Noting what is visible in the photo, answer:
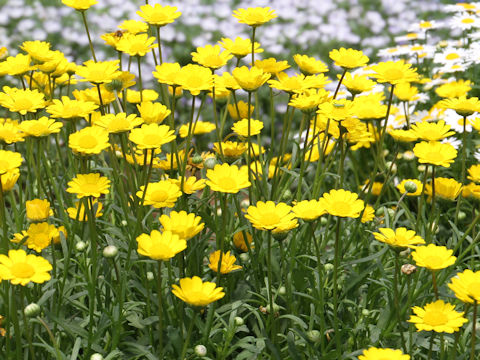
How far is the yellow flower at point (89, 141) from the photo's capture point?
68.4 inches

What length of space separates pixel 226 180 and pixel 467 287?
66cm

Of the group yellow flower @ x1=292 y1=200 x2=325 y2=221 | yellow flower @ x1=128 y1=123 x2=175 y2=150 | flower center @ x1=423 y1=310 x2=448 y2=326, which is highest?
yellow flower @ x1=128 y1=123 x2=175 y2=150

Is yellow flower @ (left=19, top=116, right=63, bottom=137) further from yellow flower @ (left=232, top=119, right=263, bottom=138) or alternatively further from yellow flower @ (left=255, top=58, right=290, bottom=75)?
yellow flower @ (left=255, top=58, right=290, bottom=75)

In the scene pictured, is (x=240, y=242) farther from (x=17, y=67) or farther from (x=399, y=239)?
(x=17, y=67)

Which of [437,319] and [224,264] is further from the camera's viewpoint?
[224,264]

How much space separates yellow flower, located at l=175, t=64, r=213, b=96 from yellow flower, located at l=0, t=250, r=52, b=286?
0.65 m

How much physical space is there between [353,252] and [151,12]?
109cm

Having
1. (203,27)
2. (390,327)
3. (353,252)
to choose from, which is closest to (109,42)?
(353,252)

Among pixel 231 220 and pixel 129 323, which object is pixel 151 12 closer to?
pixel 231 220

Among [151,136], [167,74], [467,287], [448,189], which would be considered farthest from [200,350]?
[448,189]

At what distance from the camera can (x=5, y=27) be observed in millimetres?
6383

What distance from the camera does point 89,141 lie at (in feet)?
5.80

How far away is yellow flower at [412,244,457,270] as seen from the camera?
1638mm

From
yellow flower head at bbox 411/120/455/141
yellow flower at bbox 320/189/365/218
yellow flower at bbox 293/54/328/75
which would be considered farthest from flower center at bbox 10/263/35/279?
yellow flower head at bbox 411/120/455/141
